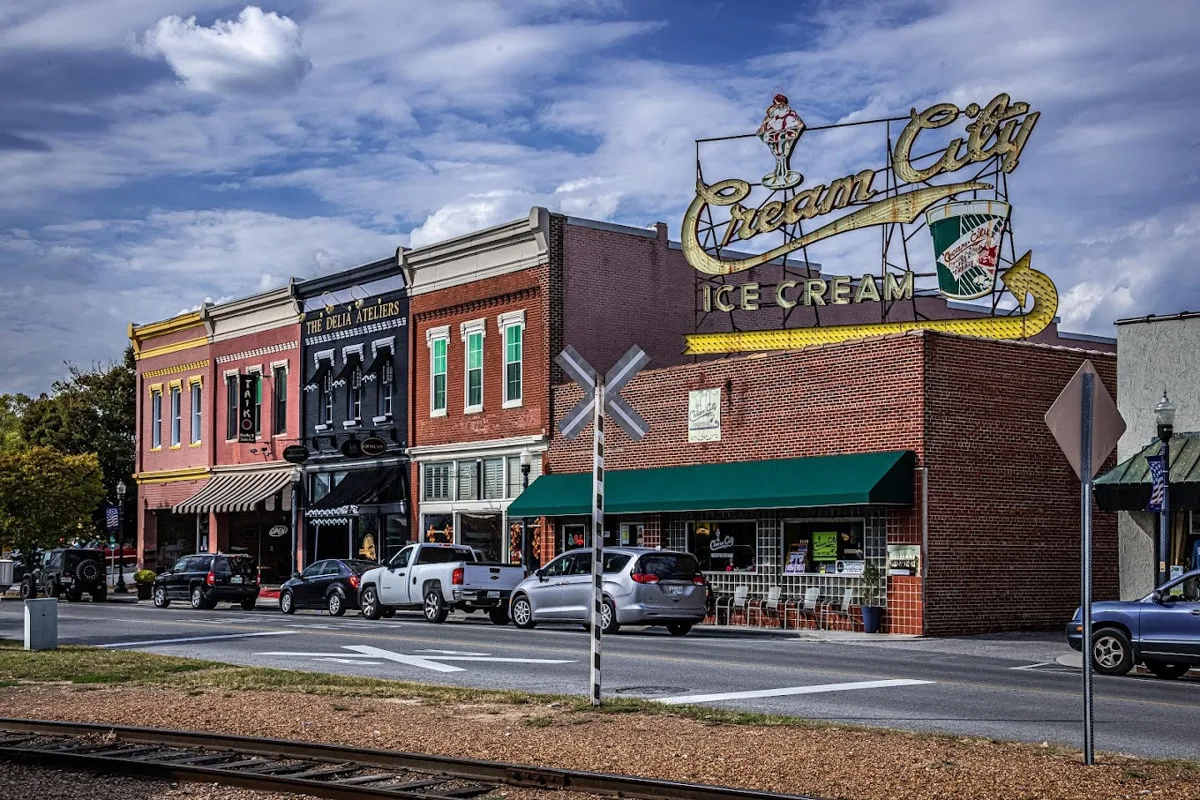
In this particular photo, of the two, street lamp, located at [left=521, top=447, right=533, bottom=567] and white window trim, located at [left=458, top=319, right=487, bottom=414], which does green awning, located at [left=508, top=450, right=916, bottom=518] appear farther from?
white window trim, located at [left=458, top=319, right=487, bottom=414]

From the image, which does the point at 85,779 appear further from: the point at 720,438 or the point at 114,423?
the point at 114,423

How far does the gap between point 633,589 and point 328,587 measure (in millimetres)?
11657

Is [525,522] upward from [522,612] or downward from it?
upward

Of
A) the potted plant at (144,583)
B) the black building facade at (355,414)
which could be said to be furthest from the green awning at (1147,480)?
the potted plant at (144,583)

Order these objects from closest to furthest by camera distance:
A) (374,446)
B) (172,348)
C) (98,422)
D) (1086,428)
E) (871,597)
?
(1086,428) → (871,597) → (374,446) → (172,348) → (98,422)

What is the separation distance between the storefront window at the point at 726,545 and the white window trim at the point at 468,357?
923 centimetres

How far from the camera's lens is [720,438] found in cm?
3189

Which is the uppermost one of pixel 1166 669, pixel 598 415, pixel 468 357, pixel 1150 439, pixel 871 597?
pixel 468 357

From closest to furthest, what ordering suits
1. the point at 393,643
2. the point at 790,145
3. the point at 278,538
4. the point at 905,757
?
the point at 905,757 → the point at 393,643 → the point at 790,145 → the point at 278,538

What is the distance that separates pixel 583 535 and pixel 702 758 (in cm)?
2410

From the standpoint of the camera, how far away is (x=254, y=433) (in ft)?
159

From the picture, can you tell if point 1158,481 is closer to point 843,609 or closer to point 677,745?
point 843,609

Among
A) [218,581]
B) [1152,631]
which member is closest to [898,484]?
[1152,631]

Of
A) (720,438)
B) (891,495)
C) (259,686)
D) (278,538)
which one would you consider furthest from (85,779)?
(278,538)
